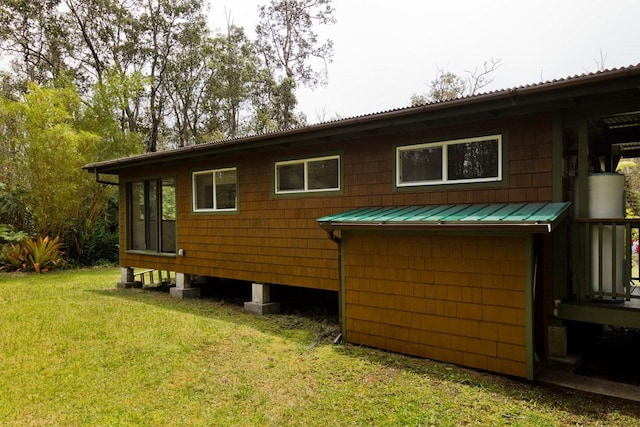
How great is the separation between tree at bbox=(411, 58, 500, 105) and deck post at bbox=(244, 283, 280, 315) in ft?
52.1

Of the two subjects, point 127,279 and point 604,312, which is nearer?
point 604,312

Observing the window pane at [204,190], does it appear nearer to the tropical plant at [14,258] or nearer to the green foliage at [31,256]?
the green foliage at [31,256]

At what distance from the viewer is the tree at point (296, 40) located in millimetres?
24906

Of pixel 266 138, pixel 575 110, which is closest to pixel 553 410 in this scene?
pixel 575 110

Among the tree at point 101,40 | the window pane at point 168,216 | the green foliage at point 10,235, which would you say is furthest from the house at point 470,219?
the tree at point 101,40

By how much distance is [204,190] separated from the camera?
7.98 m

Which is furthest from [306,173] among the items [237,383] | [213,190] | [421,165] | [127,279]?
[127,279]

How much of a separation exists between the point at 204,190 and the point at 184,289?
208 cm

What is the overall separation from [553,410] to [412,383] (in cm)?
115

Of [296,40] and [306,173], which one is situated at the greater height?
[296,40]

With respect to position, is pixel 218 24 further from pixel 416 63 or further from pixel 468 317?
pixel 468 317

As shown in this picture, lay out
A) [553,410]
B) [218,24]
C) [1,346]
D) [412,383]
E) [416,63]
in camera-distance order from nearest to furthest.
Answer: [553,410] → [412,383] → [1,346] → [416,63] → [218,24]

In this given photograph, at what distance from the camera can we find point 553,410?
3.26 metres

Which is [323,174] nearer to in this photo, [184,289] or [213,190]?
[213,190]
